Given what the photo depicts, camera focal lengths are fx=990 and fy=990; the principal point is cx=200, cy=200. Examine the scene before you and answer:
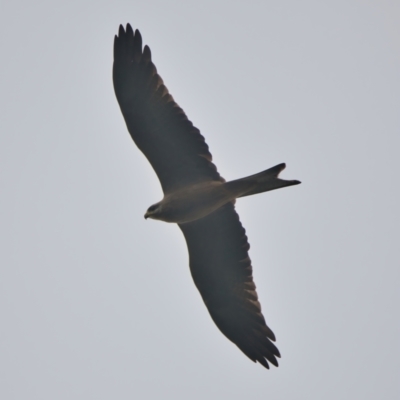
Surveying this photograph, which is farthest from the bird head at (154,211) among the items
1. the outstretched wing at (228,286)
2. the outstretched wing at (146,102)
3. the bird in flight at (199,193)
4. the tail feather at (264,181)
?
the tail feather at (264,181)

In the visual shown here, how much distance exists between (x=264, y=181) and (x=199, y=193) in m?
0.87

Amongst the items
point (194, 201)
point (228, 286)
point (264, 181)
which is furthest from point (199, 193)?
point (228, 286)

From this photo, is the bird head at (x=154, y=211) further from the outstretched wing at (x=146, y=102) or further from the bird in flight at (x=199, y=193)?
the outstretched wing at (x=146, y=102)

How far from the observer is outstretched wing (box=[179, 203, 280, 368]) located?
1332cm

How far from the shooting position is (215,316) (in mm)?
13641

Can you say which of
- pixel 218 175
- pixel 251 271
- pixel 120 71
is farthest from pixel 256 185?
pixel 120 71

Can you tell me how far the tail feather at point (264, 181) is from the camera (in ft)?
40.9

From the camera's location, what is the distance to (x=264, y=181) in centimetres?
1253

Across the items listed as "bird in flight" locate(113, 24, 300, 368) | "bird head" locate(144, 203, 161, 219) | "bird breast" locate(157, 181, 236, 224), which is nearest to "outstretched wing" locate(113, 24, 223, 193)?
"bird in flight" locate(113, 24, 300, 368)

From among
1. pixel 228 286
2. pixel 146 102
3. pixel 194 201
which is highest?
pixel 146 102

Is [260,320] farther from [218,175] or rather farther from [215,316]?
[218,175]

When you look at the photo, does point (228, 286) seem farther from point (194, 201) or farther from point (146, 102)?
point (146, 102)

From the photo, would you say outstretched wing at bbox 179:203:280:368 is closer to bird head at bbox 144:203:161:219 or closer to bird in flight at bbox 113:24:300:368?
bird in flight at bbox 113:24:300:368

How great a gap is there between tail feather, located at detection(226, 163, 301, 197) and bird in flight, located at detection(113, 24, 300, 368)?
13 mm
